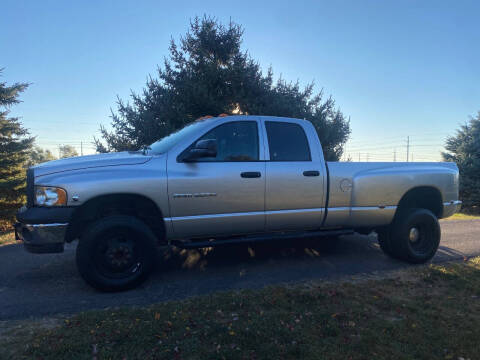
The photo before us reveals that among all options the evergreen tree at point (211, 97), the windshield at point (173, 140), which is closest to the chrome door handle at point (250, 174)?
the windshield at point (173, 140)

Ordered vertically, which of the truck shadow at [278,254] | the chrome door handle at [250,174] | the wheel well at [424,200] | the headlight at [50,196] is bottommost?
the truck shadow at [278,254]

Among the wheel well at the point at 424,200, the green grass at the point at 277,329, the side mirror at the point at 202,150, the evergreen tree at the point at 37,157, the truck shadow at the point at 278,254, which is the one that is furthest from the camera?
the evergreen tree at the point at 37,157

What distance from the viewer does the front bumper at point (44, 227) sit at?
3242 millimetres

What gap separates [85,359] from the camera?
2.16m

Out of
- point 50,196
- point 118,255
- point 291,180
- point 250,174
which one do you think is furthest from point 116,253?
point 291,180

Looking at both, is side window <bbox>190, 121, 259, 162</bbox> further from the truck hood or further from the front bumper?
the front bumper

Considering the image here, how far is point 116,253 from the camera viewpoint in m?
3.47

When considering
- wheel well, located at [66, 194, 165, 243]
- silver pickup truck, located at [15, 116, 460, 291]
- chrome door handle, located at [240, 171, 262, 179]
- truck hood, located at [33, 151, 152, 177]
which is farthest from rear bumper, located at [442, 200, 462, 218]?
truck hood, located at [33, 151, 152, 177]

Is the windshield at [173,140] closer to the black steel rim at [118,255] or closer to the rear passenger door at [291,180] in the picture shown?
the rear passenger door at [291,180]

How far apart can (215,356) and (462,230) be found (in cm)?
774

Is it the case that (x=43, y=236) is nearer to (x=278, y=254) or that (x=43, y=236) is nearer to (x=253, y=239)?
(x=253, y=239)

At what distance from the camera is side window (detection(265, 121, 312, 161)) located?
4.22 m

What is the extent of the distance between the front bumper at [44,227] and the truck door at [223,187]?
3.73 feet

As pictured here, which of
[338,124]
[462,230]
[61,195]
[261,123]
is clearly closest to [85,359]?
[61,195]
